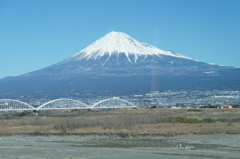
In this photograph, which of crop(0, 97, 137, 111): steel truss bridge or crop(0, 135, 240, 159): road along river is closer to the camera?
crop(0, 135, 240, 159): road along river

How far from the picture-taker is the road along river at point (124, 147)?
23359 millimetres

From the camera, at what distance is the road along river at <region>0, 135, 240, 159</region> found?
2336cm

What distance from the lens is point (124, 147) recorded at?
89.8 feet

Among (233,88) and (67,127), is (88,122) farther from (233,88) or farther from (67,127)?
(233,88)

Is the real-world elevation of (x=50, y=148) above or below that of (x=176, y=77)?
below

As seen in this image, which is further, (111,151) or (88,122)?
(88,122)

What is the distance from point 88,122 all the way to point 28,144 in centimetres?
1227

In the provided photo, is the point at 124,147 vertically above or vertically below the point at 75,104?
below

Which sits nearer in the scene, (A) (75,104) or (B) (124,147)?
(B) (124,147)

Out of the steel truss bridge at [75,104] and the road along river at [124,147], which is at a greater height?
the steel truss bridge at [75,104]

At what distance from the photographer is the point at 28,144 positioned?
30391mm

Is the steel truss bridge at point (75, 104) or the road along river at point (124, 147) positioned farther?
the steel truss bridge at point (75, 104)

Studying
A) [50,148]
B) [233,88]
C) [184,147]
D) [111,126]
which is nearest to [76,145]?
[50,148]

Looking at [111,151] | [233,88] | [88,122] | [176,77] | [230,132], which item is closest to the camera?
[111,151]
